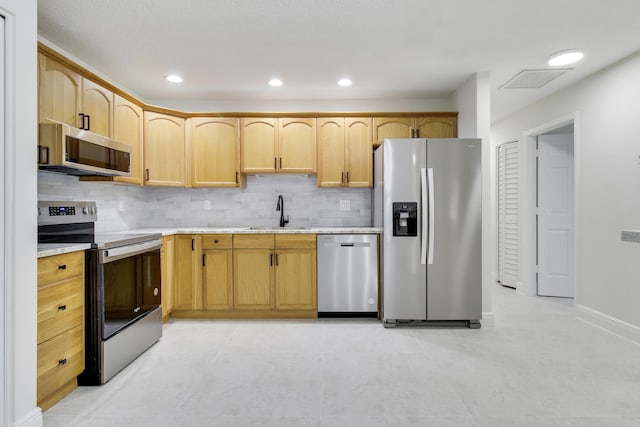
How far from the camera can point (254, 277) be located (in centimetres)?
361

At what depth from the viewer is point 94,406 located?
6.64 ft

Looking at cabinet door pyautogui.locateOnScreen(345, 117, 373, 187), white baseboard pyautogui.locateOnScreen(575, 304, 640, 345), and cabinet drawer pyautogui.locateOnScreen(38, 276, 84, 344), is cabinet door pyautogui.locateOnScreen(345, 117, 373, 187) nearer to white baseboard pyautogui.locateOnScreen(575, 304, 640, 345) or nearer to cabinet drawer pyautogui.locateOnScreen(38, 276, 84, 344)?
white baseboard pyautogui.locateOnScreen(575, 304, 640, 345)

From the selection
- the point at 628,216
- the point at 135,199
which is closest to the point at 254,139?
the point at 135,199

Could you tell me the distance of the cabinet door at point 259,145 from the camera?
399 cm

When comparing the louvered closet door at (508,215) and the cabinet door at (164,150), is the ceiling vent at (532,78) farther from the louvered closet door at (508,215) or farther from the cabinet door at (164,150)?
the cabinet door at (164,150)

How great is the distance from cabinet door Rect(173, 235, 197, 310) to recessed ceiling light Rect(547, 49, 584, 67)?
3.79m

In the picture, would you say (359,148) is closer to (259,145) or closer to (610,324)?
(259,145)

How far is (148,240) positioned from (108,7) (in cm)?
166

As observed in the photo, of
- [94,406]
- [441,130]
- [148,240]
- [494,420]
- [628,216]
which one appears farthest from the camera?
[441,130]

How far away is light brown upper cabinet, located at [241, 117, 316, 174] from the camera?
3.99 m

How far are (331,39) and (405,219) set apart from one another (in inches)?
67.7
